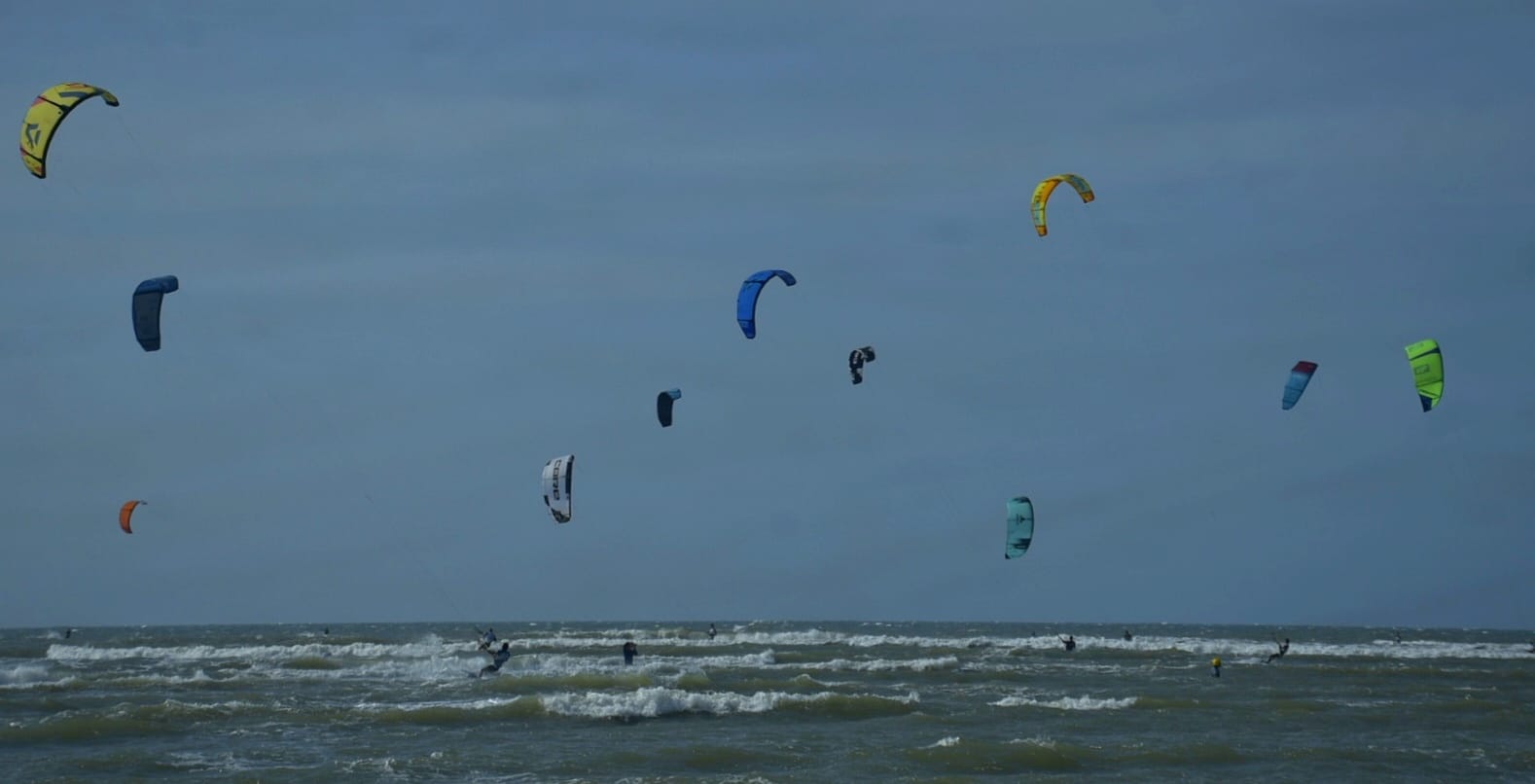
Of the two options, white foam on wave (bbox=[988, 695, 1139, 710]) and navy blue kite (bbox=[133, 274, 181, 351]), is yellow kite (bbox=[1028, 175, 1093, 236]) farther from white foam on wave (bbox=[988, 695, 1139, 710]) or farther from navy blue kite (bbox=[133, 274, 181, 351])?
navy blue kite (bbox=[133, 274, 181, 351])

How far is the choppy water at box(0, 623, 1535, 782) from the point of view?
17.7 m

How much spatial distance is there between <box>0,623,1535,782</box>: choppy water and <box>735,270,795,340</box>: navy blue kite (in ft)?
21.6

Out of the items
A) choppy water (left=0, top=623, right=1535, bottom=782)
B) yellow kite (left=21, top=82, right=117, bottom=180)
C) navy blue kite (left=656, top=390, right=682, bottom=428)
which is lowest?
choppy water (left=0, top=623, right=1535, bottom=782)

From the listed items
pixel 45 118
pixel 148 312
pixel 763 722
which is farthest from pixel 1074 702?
pixel 45 118

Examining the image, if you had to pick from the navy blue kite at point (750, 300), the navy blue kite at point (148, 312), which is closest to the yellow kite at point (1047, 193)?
the navy blue kite at point (750, 300)

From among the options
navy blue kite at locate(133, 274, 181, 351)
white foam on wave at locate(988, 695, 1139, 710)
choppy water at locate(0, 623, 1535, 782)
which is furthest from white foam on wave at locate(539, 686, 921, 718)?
navy blue kite at locate(133, 274, 181, 351)

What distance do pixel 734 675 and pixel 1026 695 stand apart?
25.3ft

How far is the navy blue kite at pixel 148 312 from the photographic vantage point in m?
19.7

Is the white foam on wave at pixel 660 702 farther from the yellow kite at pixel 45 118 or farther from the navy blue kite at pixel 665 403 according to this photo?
the yellow kite at pixel 45 118

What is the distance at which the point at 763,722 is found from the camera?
74.0 feet

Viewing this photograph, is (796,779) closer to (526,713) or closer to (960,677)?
(526,713)

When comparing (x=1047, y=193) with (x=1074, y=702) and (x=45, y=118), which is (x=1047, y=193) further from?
(x=45, y=118)

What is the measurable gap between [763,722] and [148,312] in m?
11.3

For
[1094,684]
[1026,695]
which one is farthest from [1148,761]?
[1094,684]
